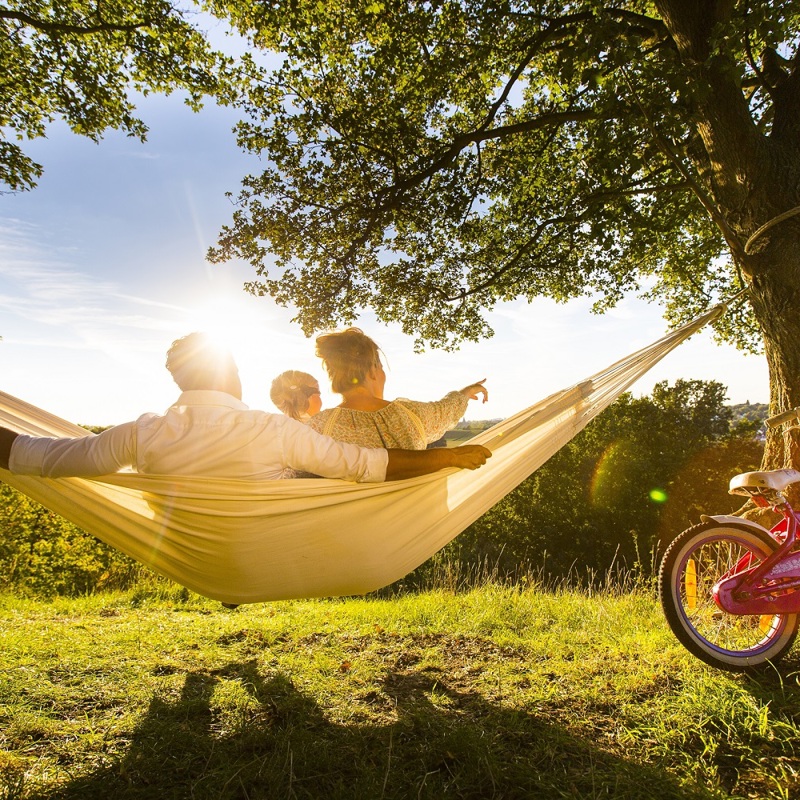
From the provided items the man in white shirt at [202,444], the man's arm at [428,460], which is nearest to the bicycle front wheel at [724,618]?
the man's arm at [428,460]

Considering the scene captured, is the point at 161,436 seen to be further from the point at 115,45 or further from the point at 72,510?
the point at 115,45

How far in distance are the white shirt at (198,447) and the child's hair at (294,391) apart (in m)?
1.77

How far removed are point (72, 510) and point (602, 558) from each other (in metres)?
20.0

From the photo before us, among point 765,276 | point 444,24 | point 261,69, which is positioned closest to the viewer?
point 765,276

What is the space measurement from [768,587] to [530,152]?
4343 millimetres

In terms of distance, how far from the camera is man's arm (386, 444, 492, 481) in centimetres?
209

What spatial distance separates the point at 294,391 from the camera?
3803 mm

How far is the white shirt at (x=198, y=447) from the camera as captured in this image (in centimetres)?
195

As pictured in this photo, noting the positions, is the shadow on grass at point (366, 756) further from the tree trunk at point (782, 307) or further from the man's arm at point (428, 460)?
the tree trunk at point (782, 307)

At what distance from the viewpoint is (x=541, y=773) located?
66.7 inches

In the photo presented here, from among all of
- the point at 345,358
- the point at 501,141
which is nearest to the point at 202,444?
the point at 345,358

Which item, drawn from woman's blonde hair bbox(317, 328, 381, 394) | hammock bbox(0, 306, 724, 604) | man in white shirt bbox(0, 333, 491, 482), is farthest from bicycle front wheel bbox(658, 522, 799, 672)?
woman's blonde hair bbox(317, 328, 381, 394)

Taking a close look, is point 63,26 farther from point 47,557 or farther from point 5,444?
point 47,557

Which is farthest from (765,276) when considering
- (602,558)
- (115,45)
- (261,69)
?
(602,558)
